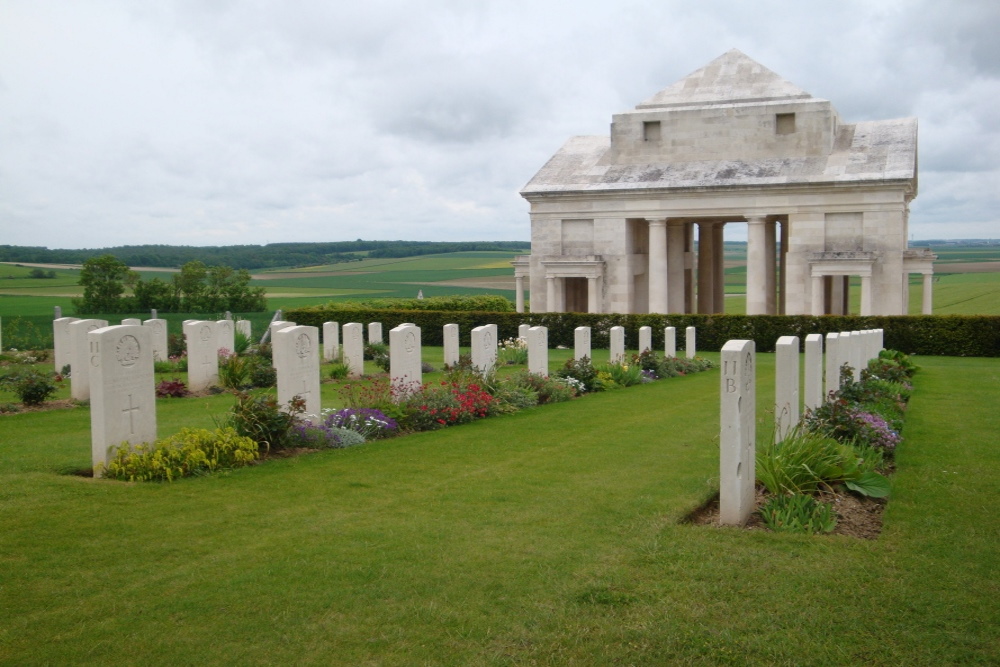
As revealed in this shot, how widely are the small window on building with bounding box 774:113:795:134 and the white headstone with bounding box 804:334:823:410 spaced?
89.0ft

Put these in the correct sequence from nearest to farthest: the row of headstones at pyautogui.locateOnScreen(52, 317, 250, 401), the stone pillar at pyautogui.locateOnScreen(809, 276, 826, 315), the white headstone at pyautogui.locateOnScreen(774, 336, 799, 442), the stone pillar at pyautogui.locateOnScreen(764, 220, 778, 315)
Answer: the white headstone at pyautogui.locateOnScreen(774, 336, 799, 442) < the row of headstones at pyautogui.locateOnScreen(52, 317, 250, 401) < the stone pillar at pyautogui.locateOnScreen(809, 276, 826, 315) < the stone pillar at pyautogui.locateOnScreen(764, 220, 778, 315)

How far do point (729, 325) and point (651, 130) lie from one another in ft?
37.5

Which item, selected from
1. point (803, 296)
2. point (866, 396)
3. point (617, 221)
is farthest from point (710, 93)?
point (866, 396)

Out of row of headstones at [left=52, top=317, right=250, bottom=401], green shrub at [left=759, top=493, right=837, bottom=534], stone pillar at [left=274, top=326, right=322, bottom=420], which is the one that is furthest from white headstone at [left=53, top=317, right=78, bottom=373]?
green shrub at [left=759, top=493, right=837, bottom=534]

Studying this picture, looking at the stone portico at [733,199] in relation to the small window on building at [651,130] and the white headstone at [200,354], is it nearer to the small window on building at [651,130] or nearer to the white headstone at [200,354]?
the small window on building at [651,130]

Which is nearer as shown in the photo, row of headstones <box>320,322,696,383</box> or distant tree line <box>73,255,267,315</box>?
row of headstones <box>320,322,696,383</box>

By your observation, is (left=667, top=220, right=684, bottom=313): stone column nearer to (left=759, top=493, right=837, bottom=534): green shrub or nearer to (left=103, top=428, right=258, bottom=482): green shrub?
(left=103, top=428, right=258, bottom=482): green shrub

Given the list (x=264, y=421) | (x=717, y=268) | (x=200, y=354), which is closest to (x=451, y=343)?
(x=200, y=354)

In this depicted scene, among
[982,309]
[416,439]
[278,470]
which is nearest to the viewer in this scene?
[278,470]

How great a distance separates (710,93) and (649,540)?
1310 inches

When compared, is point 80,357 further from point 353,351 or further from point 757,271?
point 757,271

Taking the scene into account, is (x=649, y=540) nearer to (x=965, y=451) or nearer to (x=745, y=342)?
(x=745, y=342)

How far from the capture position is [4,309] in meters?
42.9

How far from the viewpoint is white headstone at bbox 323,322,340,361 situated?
75.0 feet
